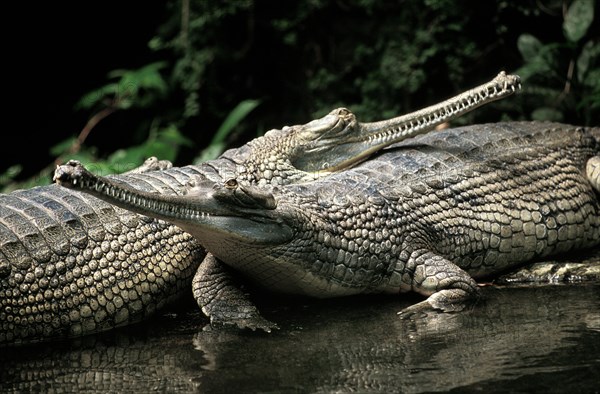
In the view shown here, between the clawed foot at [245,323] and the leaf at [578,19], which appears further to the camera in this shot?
the leaf at [578,19]

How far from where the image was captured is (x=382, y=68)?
315 inches

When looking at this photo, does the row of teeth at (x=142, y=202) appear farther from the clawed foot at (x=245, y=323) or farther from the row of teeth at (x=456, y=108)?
the row of teeth at (x=456, y=108)

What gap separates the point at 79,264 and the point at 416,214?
1.83 meters

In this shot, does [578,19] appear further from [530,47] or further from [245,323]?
[245,323]

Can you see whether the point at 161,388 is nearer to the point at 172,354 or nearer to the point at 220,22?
the point at 172,354

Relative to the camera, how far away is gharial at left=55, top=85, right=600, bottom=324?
12.1 ft

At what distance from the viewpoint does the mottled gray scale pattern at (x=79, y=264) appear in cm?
381

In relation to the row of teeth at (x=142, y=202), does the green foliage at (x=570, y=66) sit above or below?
above

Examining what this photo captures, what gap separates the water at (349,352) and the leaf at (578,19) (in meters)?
3.07

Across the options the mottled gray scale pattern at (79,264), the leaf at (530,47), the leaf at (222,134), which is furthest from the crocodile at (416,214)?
the leaf at (222,134)

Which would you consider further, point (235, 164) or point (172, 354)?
point (235, 164)

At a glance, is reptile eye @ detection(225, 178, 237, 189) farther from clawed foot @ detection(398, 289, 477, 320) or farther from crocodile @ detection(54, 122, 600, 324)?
clawed foot @ detection(398, 289, 477, 320)

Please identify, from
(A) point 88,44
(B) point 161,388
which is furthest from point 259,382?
(A) point 88,44

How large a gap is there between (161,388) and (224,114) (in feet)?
21.3
